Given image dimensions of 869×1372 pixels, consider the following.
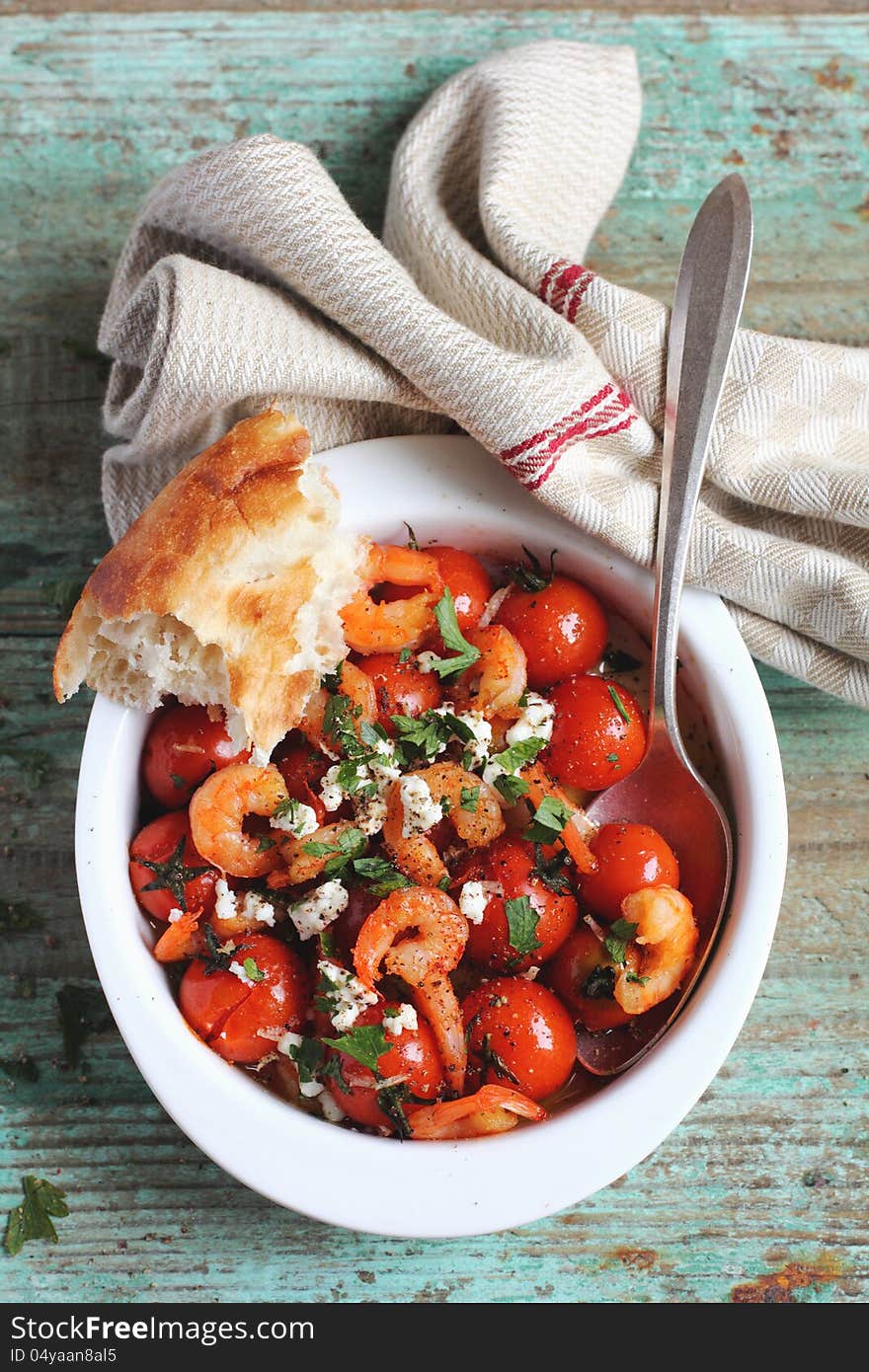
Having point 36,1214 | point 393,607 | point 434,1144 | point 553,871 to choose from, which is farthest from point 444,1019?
point 36,1214

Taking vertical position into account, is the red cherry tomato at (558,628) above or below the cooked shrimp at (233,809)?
above

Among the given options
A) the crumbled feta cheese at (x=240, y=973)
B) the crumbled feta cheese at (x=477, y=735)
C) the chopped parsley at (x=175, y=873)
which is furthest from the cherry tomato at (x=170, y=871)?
the crumbled feta cheese at (x=477, y=735)

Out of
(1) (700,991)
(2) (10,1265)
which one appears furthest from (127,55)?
(2) (10,1265)

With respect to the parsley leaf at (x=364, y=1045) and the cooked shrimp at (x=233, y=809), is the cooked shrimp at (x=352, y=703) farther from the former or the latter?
the parsley leaf at (x=364, y=1045)

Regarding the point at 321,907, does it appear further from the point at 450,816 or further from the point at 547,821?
the point at 547,821

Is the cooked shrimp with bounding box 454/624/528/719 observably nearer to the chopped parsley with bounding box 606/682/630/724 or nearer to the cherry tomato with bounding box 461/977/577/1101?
the chopped parsley with bounding box 606/682/630/724

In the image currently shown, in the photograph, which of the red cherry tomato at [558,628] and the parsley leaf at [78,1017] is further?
the parsley leaf at [78,1017]
